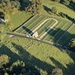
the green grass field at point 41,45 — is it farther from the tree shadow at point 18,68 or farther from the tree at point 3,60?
the tree at point 3,60

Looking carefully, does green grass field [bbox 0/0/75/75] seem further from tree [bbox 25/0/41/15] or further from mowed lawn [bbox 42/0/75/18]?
mowed lawn [bbox 42/0/75/18]

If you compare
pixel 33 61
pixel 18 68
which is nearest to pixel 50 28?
pixel 33 61

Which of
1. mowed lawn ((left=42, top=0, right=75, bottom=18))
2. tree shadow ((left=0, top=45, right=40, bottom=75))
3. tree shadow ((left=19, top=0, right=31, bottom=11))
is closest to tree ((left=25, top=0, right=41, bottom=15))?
tree shadow ((left=19, top=0, right=31, bottom=11))

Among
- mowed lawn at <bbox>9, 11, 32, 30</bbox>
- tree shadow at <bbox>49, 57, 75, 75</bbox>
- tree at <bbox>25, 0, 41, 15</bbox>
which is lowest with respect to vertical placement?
mowed lawn at <bbox>9, 11, 32, 30</bbox>

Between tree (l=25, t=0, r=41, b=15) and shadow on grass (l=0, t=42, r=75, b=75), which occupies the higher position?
tree (l=25, t=0, r=41, b=15)

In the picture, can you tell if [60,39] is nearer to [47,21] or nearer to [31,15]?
[47,21]

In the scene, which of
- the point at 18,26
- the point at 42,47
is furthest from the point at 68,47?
the point at 18,26

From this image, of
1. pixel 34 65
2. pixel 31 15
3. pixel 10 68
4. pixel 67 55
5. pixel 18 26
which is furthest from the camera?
pixel 31 15

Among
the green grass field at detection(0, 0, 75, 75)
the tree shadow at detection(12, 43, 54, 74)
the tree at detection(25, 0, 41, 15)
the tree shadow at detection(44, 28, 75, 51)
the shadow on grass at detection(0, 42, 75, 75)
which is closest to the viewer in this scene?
the shadow on grass at detection(0, 42, 75, 75)
